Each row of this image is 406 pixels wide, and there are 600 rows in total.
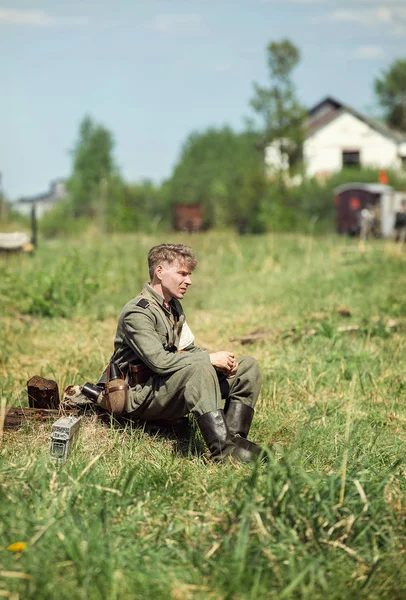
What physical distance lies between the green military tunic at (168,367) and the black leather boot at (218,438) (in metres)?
0.05

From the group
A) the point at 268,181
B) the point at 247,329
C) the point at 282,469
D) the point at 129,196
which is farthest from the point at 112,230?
the point at 282,469

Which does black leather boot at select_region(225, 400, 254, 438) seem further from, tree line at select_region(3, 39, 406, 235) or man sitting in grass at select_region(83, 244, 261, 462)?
tree line at select_region(3, 39, 406, 235)

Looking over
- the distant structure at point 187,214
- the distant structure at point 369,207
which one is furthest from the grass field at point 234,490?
the distant structure at point 187,214

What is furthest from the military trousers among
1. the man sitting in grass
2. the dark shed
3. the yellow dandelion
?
the dark shed

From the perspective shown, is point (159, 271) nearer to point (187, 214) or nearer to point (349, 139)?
point (187, 214)

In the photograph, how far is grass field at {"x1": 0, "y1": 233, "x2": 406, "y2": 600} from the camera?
3139 mm

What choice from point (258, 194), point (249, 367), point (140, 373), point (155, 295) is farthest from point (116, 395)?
point (258, 194)

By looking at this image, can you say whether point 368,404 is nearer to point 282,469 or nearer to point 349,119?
point 282,469

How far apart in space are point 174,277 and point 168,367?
0.59 metres

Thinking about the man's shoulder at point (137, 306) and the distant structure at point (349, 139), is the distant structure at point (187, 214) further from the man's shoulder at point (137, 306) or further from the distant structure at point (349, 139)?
the man's shoulder at point (137, 306)

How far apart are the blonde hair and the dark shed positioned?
2369 centimetres

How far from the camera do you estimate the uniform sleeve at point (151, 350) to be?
15.9 feet

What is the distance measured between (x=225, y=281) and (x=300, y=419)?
7746 millimetres

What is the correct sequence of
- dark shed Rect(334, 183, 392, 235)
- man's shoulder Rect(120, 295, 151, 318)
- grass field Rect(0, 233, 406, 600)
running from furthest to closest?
1. dark shed Rect(334, 183, 392, 235)
2. man's shoulder Rect(120, 295, 151, 318)
3. grass field Rect(0, 233, 406, 600)
